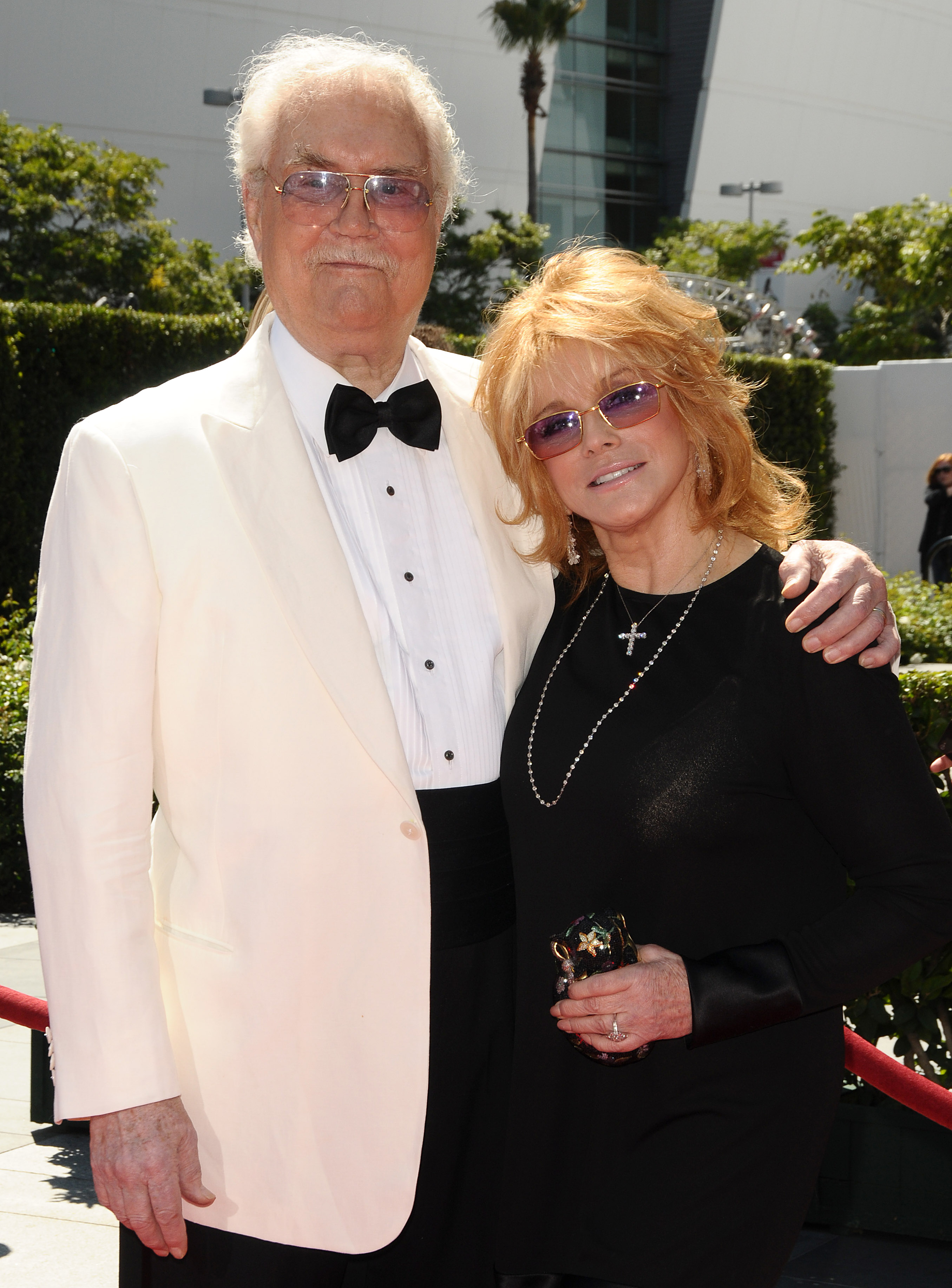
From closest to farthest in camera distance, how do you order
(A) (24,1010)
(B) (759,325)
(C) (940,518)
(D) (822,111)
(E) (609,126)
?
(A) (24,1010) → (C) (940,518) → (B) (759,325) → (E) (609,126) → (D) (822,111)

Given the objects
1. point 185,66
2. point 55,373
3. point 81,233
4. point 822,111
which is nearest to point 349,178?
point 55,373

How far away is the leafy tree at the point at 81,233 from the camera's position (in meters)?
23.6

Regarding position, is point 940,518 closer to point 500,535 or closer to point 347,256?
point 500,535

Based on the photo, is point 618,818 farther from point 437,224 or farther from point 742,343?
point 742,343

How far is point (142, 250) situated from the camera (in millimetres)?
24172

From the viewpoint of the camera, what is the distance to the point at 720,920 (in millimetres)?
2100

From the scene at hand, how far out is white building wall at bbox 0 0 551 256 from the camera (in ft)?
114

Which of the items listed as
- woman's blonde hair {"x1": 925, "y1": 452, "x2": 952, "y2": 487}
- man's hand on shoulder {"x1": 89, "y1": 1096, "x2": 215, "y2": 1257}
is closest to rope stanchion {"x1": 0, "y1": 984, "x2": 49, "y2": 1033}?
man's hand on shoulder {"x1": 89, "y1": 1096, "x2": 215, "y2": 1257}

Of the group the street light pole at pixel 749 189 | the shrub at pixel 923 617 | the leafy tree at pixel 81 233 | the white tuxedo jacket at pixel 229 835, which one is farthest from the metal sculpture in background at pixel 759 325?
the street light pole at pixel 749 189

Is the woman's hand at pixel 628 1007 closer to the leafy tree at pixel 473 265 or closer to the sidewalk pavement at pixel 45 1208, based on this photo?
the sidewalk pavement at pixel 45 1208

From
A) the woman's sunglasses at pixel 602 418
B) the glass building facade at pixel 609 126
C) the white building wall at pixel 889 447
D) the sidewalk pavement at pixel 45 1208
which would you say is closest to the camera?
the woman's sunglasses at pixel 602 418

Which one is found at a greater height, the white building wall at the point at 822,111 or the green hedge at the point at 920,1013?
the white building wall at the point at 822,111

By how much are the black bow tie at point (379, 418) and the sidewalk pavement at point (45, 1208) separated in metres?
2.12

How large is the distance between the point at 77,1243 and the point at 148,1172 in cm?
208
